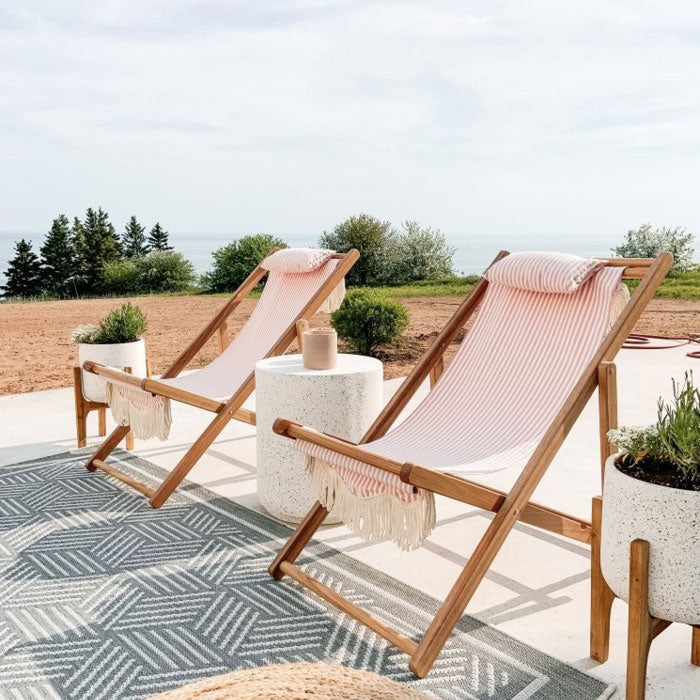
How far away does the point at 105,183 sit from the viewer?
1439 inches

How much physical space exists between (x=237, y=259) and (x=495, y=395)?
1330cm

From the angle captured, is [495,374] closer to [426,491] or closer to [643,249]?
[426,491]

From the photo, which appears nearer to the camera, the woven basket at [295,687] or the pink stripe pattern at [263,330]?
the woven basket at [295,687]

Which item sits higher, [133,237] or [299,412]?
[133,237]

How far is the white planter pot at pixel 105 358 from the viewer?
159 inches

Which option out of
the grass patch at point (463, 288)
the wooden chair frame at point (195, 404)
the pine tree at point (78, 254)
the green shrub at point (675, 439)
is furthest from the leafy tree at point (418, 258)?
the pine tree at point (78, 254)

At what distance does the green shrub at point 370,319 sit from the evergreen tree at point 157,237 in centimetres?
4084

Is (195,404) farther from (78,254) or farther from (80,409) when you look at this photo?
(78,254)

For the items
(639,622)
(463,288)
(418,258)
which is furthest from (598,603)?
(418,258)

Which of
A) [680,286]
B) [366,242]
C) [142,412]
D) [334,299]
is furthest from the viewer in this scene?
[366,242]

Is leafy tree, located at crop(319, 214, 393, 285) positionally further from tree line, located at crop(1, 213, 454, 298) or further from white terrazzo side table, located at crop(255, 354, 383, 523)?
white terrazzo side table, located at crop(255, 354, 383, 523)

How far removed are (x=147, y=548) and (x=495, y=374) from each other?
1.49 metres

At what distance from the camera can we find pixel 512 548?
9.34ft

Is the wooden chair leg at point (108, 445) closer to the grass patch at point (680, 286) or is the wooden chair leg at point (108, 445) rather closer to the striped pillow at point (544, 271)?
the striped pillow at point (544, 271)
